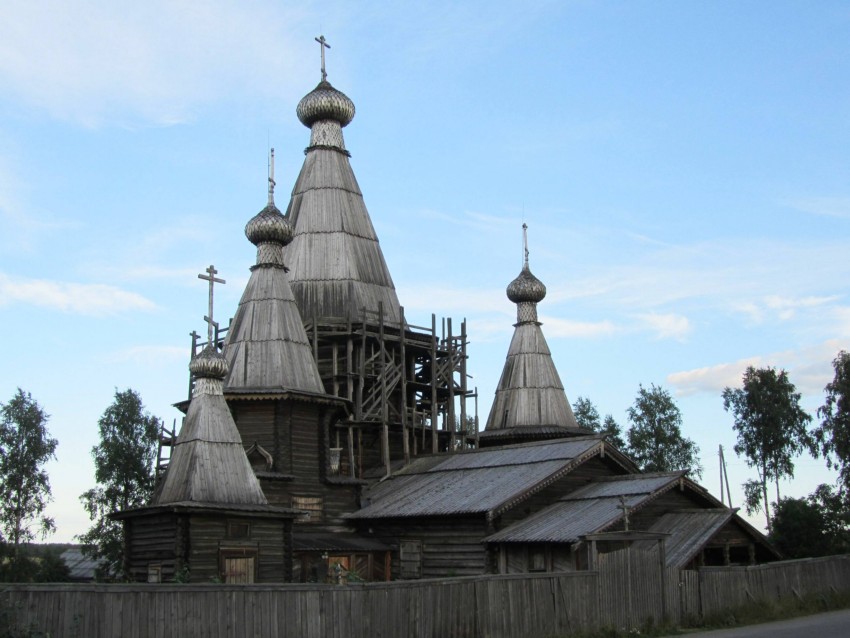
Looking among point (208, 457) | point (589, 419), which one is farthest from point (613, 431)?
point (208, 457)

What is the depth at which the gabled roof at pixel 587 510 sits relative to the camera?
81.0 ft

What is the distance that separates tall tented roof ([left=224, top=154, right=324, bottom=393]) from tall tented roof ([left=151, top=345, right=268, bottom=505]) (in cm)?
431

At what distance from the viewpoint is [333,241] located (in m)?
38.0

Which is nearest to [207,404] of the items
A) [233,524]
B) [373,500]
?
[233,524]

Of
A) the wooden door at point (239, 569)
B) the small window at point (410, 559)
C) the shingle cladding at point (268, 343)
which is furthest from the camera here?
the shingle cladding at point (268, 343)

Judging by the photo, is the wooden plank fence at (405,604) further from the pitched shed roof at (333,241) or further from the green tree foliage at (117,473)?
the green tree foliage at (117,473)

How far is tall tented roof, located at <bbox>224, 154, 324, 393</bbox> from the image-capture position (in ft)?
→ 98.9

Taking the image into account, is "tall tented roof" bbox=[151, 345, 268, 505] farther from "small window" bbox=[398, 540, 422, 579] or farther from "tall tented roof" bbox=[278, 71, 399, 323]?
"tall tented roof" bbox=[278, 71, 399, 323]

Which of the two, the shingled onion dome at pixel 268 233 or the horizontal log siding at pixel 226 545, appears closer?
the horizontal log siding at pixel 226 545

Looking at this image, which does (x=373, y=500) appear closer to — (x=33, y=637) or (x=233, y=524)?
(x=233, y=524)

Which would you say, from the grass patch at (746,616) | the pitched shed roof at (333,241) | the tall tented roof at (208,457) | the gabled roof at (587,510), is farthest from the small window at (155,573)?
the pitched shed roof at (333,241)

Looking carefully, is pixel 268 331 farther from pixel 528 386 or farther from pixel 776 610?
pixel 776 610

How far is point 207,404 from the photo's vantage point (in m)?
24.7

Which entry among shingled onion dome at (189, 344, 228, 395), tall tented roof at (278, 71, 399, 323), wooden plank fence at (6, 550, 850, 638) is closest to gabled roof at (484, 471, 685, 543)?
wooden plank fence at (6, 550, 850, 638)
